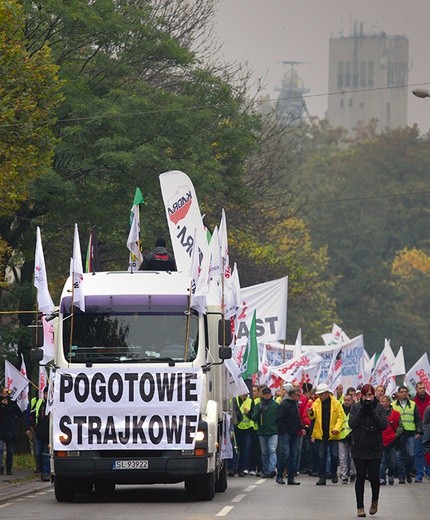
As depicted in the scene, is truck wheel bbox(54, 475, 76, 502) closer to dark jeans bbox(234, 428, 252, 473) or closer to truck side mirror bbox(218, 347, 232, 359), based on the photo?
truck side mirror bbox(218, 347, 232, 359)

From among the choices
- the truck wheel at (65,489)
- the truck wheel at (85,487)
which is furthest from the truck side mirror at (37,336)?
the truck wheel at (85,487)

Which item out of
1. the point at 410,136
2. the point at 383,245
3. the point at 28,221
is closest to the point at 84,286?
the point at 28,221

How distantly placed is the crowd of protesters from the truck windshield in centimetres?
556

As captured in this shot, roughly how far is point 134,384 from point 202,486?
6.41 ft

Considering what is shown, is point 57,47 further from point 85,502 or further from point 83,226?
point 85,502

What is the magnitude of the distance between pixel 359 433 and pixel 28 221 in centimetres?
1957

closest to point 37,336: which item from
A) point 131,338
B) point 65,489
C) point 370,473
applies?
point 131,338

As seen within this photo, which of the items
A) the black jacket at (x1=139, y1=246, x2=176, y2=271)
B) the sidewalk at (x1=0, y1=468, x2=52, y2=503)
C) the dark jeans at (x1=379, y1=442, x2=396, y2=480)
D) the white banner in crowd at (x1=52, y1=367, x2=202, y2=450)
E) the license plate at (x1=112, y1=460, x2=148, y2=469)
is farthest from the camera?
the dark jeans at (x1=379, y1=442, x2=396, y2=480)

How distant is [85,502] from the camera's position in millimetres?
24797

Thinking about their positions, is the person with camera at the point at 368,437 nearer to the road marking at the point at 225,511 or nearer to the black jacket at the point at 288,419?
the road marking at the point at 225,511

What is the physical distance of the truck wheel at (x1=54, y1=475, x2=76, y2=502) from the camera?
24625 mm

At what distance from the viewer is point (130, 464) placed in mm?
23609

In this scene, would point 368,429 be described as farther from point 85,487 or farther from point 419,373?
point 419,373

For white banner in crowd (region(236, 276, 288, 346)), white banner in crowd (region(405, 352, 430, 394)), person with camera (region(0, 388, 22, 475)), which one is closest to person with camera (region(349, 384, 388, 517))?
person with camera (region(0, 388, 22, 475))
